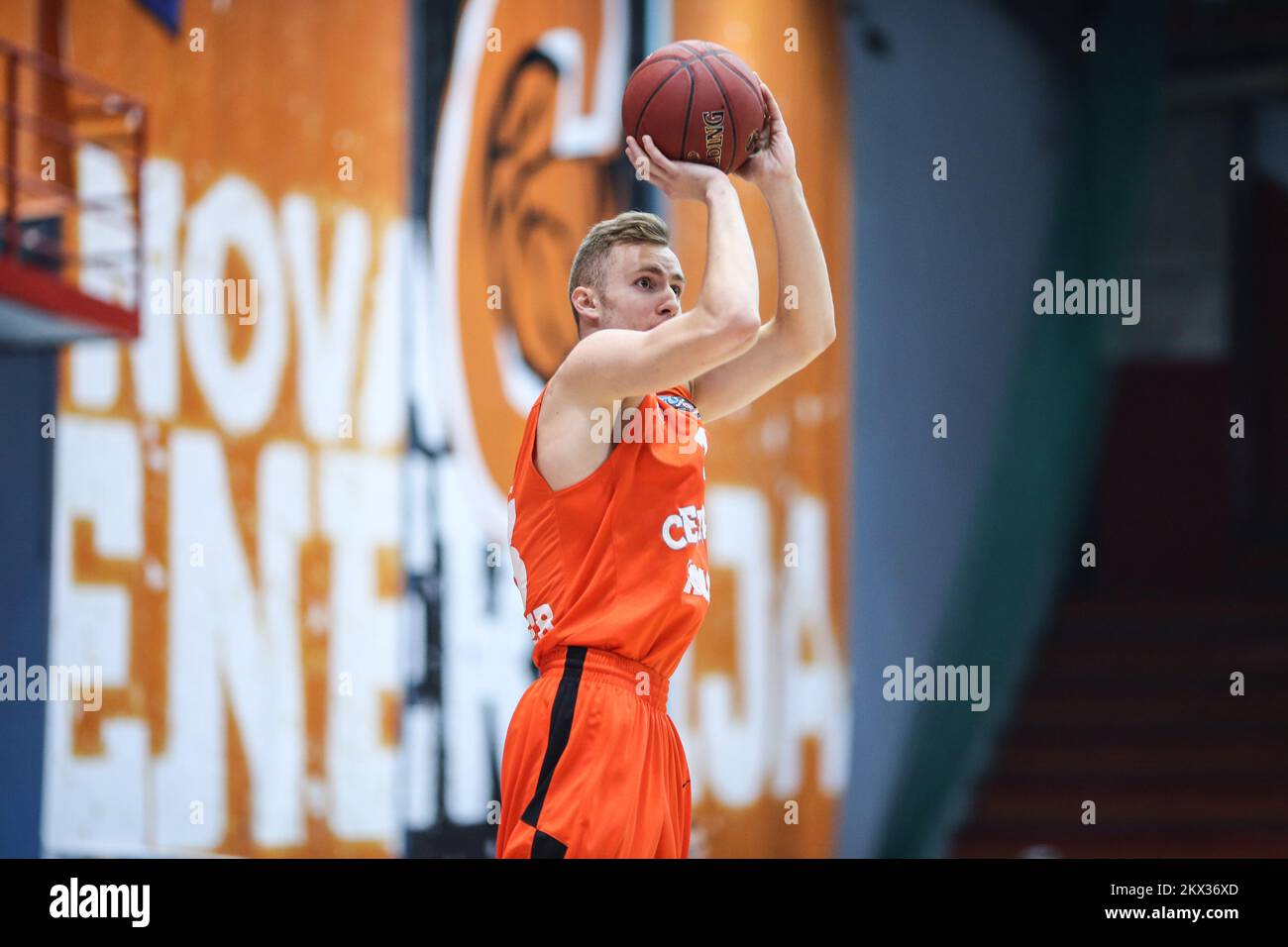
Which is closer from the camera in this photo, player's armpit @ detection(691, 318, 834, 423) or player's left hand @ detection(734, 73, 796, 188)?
player's left hand @ detection(734, 73, 796, 188)

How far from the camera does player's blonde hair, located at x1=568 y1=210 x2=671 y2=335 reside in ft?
10.8

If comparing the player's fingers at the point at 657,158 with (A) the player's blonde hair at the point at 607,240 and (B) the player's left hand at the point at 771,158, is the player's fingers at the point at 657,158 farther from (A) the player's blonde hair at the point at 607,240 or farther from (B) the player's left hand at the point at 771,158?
(B) the player's left hand at the point at 771,158

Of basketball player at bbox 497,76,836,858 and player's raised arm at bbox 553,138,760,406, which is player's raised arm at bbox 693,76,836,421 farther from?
player's raised arm at bbox 553,138,760,406

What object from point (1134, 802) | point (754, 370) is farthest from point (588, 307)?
point (1134, 802)

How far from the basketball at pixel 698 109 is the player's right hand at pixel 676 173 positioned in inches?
1.7

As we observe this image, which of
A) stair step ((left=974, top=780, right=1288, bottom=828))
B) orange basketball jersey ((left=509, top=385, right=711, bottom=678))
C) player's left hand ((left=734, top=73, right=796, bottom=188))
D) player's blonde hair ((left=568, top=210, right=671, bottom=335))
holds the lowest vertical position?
stair step ((left=974, top=780, right=1288, bottom=828))

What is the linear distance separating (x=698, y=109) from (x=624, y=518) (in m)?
0.93

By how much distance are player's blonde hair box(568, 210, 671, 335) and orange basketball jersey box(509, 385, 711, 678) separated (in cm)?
31

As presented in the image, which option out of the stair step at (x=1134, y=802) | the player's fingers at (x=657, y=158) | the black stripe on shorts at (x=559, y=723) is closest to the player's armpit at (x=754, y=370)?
the player's fingers at (x=657, y=158)

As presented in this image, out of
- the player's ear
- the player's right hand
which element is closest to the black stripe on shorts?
the player's ear

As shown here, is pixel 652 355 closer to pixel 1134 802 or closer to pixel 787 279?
pixel 787 279

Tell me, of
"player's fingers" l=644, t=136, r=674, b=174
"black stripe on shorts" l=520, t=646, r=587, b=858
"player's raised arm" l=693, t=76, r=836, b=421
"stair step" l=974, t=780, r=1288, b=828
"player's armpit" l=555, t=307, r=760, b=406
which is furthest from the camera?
"stair step" l=974, t=780, r=1288, b=828

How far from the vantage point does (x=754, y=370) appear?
3.54 metres
